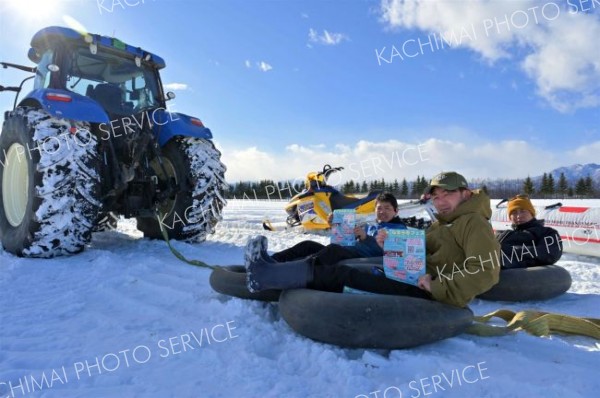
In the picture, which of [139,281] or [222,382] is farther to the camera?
[139,281]

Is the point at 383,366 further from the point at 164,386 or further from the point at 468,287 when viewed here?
the point at 164,386

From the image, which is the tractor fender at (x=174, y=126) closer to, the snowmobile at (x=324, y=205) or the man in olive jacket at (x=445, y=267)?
the snowmobile at (x=324, y=205)

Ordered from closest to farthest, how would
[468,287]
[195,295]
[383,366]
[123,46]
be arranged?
[383,366], [468,287], [195,295], [123,46]

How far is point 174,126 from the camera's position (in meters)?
5.54

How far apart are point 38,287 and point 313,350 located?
2.44m

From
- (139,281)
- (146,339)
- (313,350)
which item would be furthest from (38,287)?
(313,350)

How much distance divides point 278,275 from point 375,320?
74 centimetres

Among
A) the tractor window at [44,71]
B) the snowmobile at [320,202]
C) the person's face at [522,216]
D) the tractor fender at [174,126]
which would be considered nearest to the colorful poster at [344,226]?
the person's face at [522,216]

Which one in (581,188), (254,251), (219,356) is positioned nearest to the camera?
(219,356)

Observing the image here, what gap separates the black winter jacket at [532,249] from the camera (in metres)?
3.91

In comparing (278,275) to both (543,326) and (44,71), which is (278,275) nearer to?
(543,326)

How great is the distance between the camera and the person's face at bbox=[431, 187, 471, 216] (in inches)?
102

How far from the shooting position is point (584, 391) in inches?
73.7

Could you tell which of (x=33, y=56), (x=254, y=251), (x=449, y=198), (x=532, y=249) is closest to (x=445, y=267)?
(x=449, y=198)
